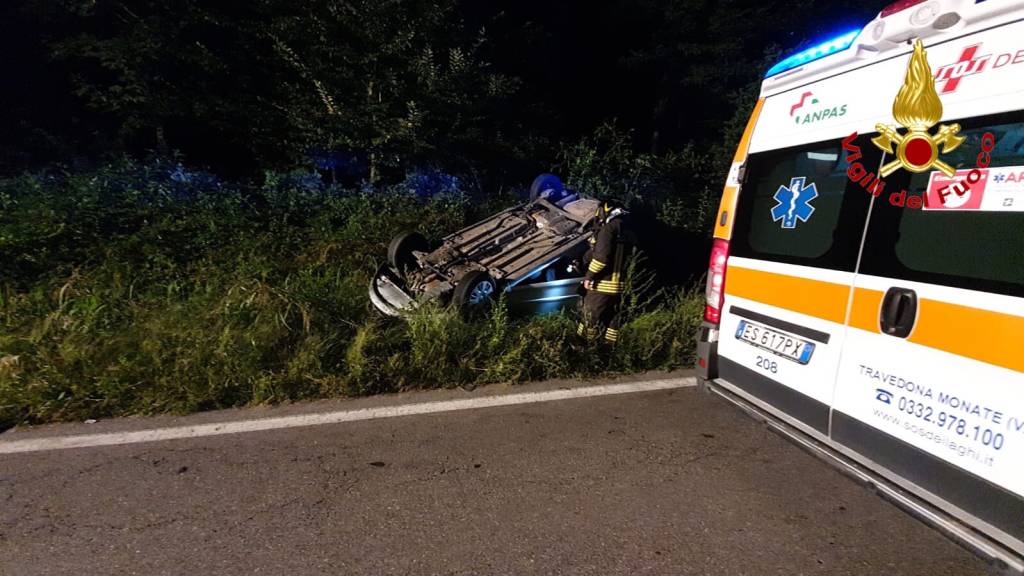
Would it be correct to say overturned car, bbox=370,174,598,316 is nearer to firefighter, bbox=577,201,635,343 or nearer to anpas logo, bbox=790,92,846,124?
firefighter, bbox=577,201,635,343

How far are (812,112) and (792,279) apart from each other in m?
0.86

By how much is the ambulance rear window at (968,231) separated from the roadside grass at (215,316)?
2.59 metres

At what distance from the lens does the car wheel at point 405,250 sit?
6.42 meters

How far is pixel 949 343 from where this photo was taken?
2.13m

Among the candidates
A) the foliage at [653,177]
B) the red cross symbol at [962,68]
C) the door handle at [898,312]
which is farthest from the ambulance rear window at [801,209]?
the foliage at [653,177]

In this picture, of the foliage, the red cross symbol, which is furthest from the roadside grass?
the foliage

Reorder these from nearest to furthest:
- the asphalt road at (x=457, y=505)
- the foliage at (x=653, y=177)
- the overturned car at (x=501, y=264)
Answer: the asphalt road at (x=457, y=505)
the overturned car at (x=501, y=264)
the foliage at (x=653, y=177)

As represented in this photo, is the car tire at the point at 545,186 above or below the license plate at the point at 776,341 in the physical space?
above

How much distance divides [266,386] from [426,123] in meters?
5.74

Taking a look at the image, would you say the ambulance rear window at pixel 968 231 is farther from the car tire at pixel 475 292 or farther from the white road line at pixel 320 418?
the car tire at pixel 475 292

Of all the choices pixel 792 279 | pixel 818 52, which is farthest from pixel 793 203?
pixel 818 52

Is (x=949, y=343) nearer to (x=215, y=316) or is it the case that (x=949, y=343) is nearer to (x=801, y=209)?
(x=801, y=209)

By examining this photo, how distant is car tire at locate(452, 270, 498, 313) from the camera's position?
17.0 ft

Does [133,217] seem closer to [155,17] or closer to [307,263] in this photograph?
[307,263]
